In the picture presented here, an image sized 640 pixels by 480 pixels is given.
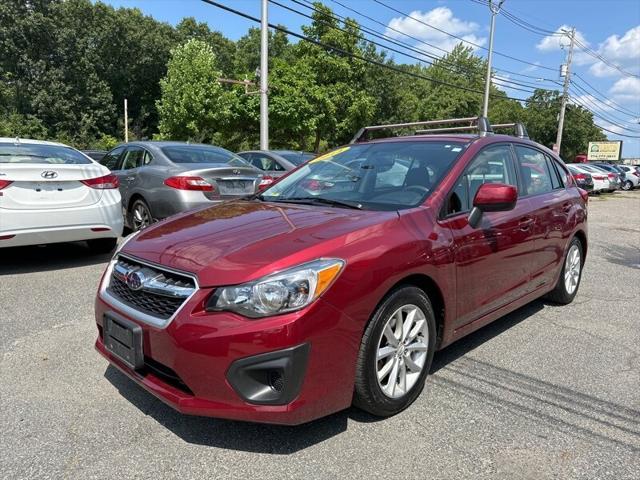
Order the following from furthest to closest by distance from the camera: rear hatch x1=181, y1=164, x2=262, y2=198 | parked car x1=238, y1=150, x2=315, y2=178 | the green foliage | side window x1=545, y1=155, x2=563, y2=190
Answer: the green foliage → parked car x1=238, y1=150, x2=315, y2=178 → rear hatch x1=181, y1=164, x2=262, y2=198 → side window x1=545, y1=155, x2=563, y2=190

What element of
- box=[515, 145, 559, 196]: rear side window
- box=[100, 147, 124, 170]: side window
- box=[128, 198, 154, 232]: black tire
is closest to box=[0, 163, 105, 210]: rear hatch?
box=[128, 198, 154, 232]: black tire

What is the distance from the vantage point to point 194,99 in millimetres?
29172

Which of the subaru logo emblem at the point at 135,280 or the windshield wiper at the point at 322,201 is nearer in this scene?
the subaru logo emblem at the point at 135,280

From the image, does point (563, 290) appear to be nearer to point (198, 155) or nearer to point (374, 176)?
point (374, 176)

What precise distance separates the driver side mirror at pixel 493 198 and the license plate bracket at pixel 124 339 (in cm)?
216

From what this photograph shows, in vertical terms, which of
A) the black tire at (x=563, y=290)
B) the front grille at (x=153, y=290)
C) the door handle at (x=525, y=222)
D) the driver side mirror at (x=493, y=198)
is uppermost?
the driver side mirror at (x=493, y=198)

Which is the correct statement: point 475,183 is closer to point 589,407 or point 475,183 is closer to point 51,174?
point 589,407

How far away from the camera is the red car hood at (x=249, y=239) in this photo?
7.93ft

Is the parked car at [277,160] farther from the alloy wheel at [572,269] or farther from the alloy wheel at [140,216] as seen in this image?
the alloy wheel at [572,269]

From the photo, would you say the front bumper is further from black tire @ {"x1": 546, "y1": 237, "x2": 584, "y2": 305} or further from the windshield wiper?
black tire @ {"x1": 546, "y1": 237, "x2": 584, "y2": 305}

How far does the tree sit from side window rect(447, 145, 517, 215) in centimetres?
2617

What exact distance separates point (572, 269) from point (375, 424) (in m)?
3.37

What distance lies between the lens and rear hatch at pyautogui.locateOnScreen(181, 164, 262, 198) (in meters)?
6.96

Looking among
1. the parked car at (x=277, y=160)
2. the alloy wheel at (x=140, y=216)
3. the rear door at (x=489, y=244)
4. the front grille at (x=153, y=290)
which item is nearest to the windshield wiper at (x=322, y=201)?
the rear door at (x=489, y=244)
